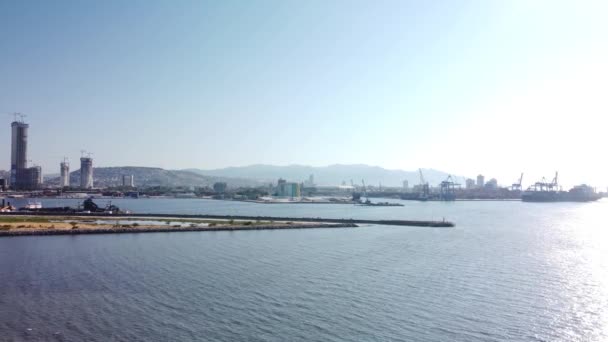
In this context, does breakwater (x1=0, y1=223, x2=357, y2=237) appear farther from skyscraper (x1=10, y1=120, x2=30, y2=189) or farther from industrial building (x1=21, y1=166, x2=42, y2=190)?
skyscraper (x1=10, y1=120, x2=30, y2=189)

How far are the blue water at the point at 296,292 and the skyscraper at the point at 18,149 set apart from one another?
104m

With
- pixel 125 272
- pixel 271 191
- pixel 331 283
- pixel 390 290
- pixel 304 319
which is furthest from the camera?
pixel 271 191

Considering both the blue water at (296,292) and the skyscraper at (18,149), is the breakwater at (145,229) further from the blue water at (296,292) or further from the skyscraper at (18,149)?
the skyscraper at (18,149)

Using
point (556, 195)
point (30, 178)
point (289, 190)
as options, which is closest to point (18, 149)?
point (30, 178)

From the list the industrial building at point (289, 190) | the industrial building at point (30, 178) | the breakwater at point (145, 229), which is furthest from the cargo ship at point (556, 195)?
the industrial building at point (30, 178)

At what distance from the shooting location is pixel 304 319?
33.3 ft

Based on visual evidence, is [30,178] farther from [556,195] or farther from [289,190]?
[556,195]

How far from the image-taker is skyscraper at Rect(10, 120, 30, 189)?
11206 cm

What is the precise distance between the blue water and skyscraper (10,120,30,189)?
341 ft

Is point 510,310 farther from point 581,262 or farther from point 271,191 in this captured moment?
point 271,191

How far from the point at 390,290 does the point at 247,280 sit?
407cm

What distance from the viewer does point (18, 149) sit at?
113 meters

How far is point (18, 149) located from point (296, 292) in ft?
397

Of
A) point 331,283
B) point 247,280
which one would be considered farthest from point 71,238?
point 331,283
